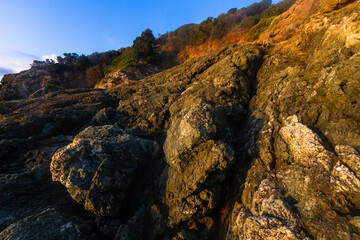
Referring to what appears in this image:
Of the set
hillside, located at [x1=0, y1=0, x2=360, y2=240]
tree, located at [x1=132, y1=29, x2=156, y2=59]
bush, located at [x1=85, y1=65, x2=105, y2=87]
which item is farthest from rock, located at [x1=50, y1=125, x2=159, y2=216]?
bush, located at [x1=85, y1=65, x2=105, y2=87]

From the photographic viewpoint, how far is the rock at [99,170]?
509 centimetres

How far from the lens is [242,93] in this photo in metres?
8.79

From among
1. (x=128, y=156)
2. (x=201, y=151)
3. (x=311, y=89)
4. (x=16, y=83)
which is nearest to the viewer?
(x=201, y=151)

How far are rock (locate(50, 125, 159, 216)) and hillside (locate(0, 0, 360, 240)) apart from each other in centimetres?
4

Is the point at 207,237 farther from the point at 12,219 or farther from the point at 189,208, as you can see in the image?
the point at 12,219

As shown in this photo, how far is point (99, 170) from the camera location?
5359mm

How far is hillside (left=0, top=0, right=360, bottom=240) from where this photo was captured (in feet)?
12.4

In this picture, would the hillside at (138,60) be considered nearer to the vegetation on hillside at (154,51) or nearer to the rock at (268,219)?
the vegetation on hillside at (154,51)

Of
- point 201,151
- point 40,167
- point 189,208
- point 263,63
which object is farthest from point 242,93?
point 40,167

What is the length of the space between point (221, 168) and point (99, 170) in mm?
4495

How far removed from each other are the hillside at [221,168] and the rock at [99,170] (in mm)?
37

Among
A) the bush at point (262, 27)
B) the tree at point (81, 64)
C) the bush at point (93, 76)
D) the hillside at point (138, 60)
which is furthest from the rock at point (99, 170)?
the tree at point (81, 64)

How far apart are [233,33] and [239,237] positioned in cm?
3312

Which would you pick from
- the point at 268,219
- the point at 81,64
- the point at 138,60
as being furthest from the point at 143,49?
the point at 268,219
